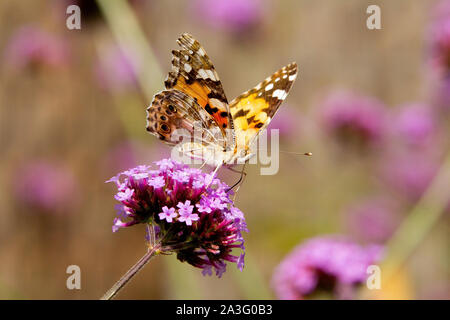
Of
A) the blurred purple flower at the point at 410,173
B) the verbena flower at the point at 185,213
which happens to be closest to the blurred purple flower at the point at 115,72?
the verbena flower at the point at 185,213

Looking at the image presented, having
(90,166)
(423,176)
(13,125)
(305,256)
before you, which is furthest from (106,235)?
(423,176)

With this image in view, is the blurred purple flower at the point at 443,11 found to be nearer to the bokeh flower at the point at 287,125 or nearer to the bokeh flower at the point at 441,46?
the bokeh flower at the point at 441,46

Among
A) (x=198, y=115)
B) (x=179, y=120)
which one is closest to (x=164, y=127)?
(x=179, y=120)

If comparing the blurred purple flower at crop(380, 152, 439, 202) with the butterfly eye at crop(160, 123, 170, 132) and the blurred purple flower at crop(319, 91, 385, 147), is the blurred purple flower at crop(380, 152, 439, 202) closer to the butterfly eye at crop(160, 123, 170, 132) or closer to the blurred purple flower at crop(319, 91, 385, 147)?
the blurred purple flower at crop(319, 91, 385, 147)

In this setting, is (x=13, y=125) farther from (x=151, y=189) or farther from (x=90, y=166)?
(x=151, y=189)

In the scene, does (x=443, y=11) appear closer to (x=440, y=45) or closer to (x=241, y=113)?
(x=440, y=45)

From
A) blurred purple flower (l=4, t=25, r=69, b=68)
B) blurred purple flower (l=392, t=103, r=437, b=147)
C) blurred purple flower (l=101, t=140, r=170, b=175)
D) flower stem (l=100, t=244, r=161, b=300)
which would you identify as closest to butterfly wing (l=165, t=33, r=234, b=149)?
flower stem (l=100, t=244, r=161, b=300)
